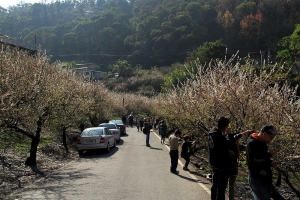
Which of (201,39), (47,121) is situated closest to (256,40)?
(201,39)

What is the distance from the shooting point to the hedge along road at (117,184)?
8.94 meters

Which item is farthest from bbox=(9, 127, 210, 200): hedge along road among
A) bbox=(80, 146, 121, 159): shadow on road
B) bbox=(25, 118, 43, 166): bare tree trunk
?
bbox=(80, 146, 121, 159): shadow on road

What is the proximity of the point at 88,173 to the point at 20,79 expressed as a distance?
163 inches

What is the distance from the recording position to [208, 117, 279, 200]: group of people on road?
5508mm

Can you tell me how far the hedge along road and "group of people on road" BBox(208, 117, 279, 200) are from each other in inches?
80.4

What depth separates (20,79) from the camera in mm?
11500

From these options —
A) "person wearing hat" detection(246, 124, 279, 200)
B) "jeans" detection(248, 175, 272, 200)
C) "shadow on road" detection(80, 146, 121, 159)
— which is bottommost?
"shadow on road" detection(80, 146, 121, 159)

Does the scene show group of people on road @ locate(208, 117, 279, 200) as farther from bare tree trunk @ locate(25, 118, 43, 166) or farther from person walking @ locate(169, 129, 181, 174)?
bare tree trunk @ locate(25, 118, 43, 166)

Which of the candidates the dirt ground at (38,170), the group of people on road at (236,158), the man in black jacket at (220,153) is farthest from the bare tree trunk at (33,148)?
the man in black jacket at (220,153)

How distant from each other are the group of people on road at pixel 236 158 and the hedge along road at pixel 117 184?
80.4 inches

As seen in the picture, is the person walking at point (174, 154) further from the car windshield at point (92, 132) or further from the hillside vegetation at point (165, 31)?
the hillside vegetation at point (165, 31)

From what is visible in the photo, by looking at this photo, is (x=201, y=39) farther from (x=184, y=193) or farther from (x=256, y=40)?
(x=184, y=193)

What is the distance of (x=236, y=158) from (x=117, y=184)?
4.40 metres

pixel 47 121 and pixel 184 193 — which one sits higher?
pixel 47 121
